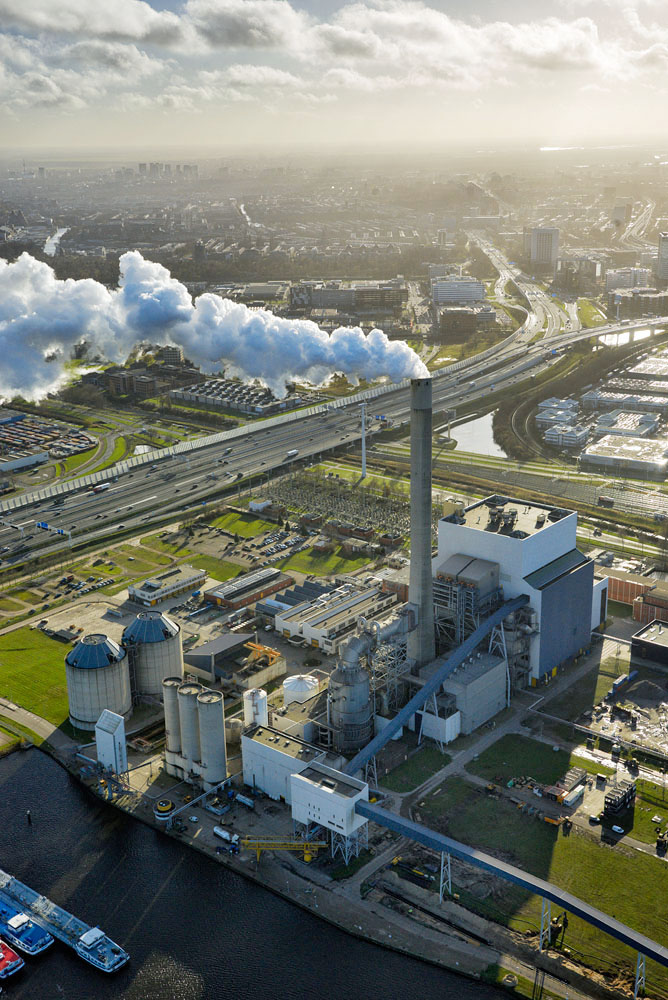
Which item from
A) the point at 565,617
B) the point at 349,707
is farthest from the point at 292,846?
the point at 565,617

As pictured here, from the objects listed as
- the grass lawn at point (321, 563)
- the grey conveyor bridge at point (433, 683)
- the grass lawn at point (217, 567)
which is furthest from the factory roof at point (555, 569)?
the grass lawn at point (217, 567)

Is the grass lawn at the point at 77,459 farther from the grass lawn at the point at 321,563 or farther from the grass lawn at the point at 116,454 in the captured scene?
the grass lawn at the point at 321,563

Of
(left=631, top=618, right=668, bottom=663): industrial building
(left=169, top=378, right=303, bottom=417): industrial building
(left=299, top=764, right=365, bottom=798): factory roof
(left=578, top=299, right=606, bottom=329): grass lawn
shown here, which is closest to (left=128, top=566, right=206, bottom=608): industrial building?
(left=299, top=764, right=365, bottom=798): factory roof

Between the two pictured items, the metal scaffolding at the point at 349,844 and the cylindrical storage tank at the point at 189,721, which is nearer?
the metal scaffolding at the point at 349,844

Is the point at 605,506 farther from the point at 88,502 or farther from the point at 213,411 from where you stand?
the point at 213,411

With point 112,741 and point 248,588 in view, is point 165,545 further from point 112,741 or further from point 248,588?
point 112,741

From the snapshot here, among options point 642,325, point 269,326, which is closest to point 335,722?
point 269,326
